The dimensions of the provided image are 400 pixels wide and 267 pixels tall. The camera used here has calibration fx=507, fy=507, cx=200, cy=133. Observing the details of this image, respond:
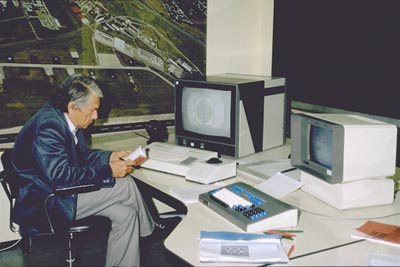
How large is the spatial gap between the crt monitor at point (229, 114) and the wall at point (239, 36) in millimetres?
819

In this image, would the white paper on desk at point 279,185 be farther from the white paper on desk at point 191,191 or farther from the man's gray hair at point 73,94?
the man's gray hair at point 73,94

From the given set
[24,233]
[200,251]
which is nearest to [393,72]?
[200,251]

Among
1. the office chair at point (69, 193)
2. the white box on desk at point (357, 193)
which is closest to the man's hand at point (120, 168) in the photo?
the office chair at point (69, 193)

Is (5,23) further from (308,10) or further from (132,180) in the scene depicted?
(308,10)

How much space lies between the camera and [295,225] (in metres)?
2.19

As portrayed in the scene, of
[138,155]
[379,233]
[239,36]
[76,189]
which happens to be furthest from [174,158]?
[239,36]

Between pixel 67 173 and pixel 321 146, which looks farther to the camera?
pixel 67 173

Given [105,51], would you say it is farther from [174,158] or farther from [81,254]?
[81,254]

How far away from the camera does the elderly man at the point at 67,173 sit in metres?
2.70

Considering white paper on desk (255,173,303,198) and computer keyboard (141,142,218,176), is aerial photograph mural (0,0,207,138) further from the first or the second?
white paper on desk (255,173,303,198)

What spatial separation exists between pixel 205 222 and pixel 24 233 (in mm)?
1182

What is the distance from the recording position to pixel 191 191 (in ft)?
8.54

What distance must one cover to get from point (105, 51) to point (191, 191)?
5.23 feet

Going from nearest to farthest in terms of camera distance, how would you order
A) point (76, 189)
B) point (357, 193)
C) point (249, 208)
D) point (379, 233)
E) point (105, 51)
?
point (379, 233) < point (249, 208) < point (357, 193) < point (76, 189) < point (105, 51)
